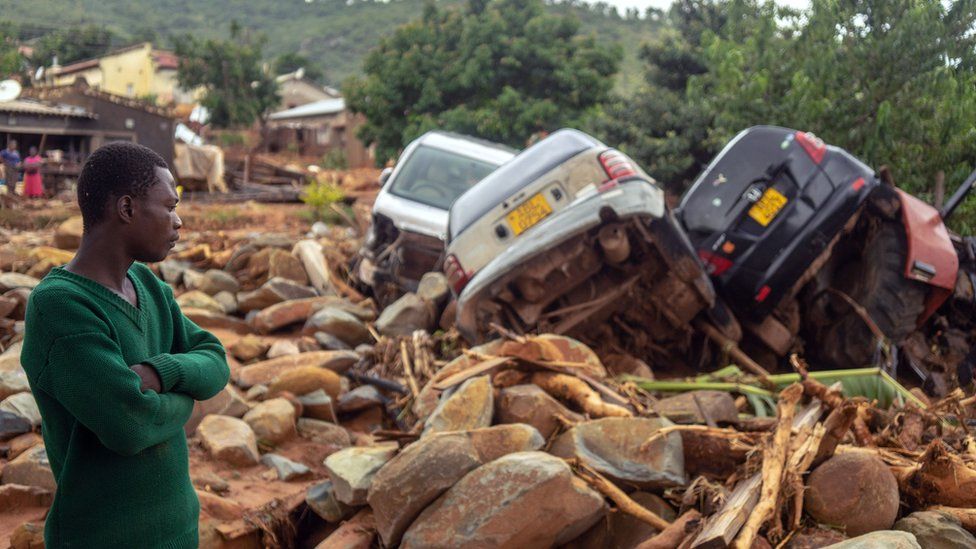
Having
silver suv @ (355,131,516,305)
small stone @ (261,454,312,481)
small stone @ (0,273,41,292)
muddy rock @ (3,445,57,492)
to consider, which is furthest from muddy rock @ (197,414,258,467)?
silver suv @ (355,131,516,305)

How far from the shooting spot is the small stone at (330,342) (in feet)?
24.3

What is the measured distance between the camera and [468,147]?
9.48 meters

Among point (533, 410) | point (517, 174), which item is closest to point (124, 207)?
point (533, 410)

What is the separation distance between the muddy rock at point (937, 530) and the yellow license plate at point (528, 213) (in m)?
3.30

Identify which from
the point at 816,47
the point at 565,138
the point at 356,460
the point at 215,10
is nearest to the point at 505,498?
the point at 356,460

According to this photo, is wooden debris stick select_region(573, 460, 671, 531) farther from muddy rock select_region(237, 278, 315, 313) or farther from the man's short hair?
muddy rock select_region(237, 278, 315, 313)

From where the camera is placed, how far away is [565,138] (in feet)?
21.4

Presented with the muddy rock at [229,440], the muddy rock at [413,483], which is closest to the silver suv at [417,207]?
the muddy rock at [229,440]

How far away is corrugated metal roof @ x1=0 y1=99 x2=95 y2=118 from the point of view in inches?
930

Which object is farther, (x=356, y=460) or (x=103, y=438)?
(x=356, y=460)

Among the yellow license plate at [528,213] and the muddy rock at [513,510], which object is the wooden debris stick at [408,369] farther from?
the muddy rock at [513,510]

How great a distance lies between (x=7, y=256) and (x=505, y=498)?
905 centimetres

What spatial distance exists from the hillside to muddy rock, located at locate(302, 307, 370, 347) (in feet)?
147

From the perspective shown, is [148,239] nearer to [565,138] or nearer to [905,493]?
[905,493]
